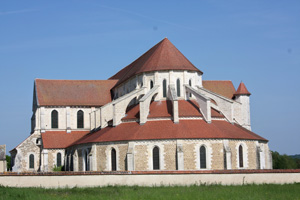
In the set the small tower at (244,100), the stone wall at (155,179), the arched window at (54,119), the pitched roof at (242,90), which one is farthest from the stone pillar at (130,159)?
the pitched roof at (242,90)

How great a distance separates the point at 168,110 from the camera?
5425cm

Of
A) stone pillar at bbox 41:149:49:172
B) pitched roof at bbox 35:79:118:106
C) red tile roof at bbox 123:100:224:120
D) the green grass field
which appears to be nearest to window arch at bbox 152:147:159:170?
red tile roof at bbox 123:100:224:120

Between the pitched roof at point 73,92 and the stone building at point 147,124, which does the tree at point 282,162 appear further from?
the pitched roof at point 73,92

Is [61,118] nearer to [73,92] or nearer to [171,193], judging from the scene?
[73,92]

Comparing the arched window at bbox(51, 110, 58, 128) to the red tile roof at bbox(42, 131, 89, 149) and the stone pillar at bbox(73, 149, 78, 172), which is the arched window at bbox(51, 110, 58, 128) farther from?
the stone pillar at bbox(73, 149, 78, 172)

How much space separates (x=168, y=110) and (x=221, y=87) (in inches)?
729

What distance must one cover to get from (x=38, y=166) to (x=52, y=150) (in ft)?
11.2

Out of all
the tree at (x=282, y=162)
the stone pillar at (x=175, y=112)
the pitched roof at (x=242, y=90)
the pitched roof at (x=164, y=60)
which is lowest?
the tree at (x=282, y=162)

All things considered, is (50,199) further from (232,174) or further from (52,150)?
(52,150)

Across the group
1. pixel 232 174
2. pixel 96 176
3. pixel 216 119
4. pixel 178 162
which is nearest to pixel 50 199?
pixel 96 176

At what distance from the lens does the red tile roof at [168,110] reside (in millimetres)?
53081

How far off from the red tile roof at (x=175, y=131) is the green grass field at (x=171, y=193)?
15.0m

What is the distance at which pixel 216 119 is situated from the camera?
54.2 meters

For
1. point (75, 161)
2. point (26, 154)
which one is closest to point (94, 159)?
point (75, 161)
